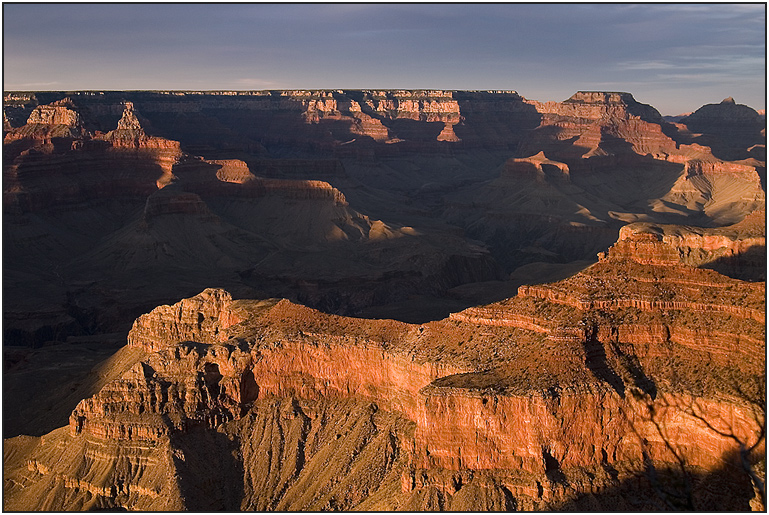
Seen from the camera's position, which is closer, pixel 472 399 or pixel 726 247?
pixel 472 399

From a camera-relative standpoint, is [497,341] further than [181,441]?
No

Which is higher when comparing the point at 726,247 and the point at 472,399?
the point at 726,247

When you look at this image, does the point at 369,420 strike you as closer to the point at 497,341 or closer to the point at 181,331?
the point at 497,341

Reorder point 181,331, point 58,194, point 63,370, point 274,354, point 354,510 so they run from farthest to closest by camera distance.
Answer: point 58,194, point 63,370, point 181,331, point 274,354, point 354,510

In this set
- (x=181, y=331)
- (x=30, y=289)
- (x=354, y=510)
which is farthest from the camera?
(x=30, y=289)

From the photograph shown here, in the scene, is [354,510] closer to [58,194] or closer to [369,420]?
[369,420]

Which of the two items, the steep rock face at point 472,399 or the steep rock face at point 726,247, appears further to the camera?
the steep rock face at point 726,247

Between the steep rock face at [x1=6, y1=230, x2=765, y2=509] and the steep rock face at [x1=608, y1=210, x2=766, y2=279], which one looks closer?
the steep rock face at [x1=6, y1=230, x2=765, y2=509]

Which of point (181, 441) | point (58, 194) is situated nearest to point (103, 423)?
point (181, 441)

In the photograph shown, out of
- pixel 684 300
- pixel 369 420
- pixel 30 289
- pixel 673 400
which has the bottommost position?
pixel 30 289

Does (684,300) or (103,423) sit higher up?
(684,300)
